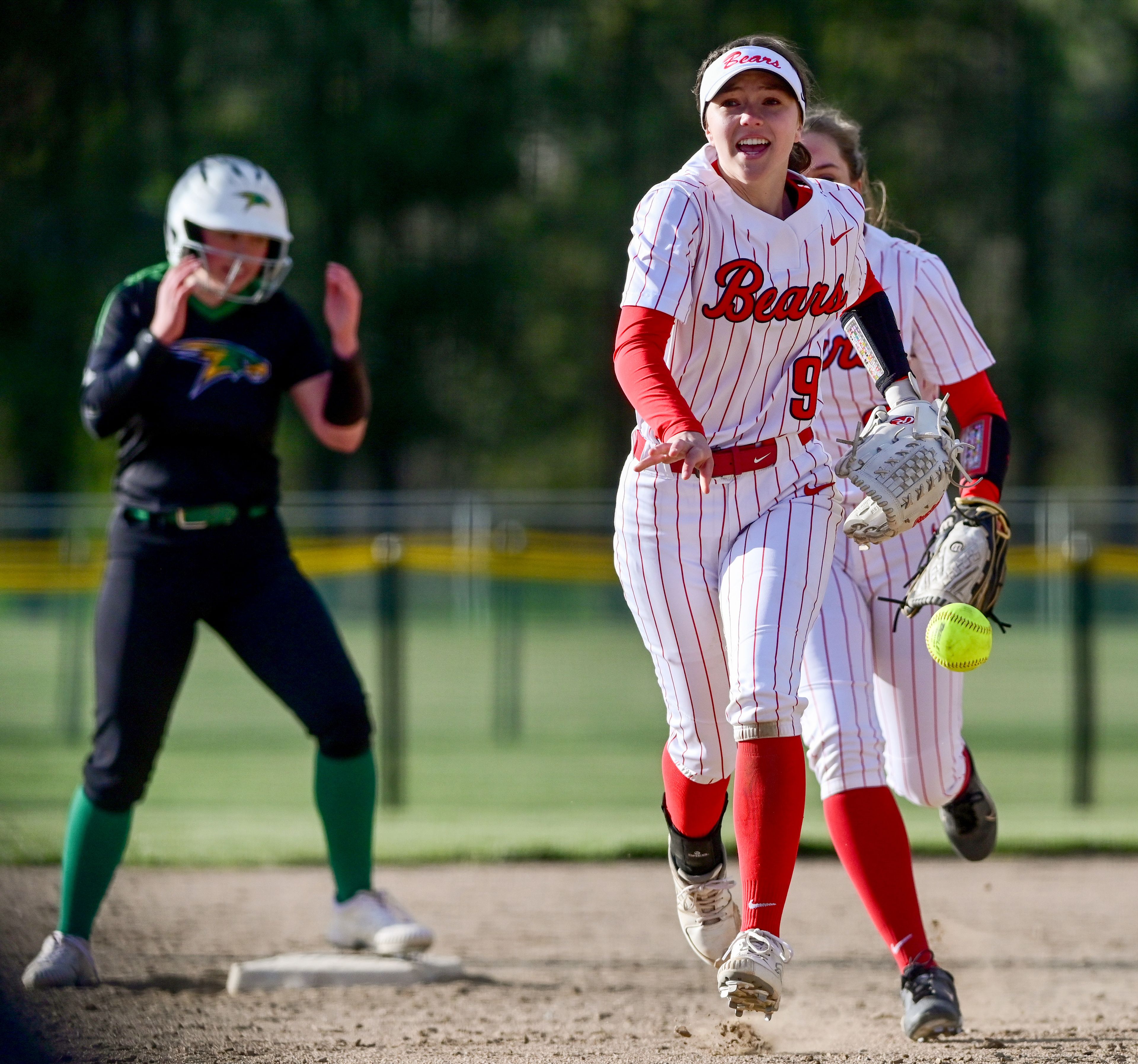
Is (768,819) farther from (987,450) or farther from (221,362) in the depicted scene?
(221,362)

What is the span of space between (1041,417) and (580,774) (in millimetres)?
23750

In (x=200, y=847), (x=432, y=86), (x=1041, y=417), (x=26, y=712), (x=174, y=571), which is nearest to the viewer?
(x=174, y=571)

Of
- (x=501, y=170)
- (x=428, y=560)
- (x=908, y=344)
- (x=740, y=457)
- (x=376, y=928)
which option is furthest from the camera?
Result: (x=501, y=170)

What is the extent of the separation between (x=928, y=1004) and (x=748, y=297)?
1.54 metres

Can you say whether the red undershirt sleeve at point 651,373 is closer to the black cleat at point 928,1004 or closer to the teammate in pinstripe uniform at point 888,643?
the teammate in pinstripe uniform at point 888,643

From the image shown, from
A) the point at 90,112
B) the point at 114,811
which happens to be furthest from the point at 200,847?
the point at 90,112

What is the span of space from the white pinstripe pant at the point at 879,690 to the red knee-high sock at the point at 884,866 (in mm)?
43

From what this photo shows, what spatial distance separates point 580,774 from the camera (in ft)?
30.5

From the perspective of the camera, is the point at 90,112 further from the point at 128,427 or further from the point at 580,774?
the point at 128,427

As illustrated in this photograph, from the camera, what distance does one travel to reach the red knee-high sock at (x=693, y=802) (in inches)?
140

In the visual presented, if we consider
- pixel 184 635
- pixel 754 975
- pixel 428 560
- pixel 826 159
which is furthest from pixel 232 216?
pixel 428 560

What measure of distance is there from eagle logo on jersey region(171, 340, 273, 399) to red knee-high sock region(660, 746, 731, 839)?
159 cm

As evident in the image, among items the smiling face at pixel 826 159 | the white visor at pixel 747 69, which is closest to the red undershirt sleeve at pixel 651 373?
the white visor at pixel 747 69

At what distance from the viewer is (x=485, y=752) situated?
1048 centimetres
